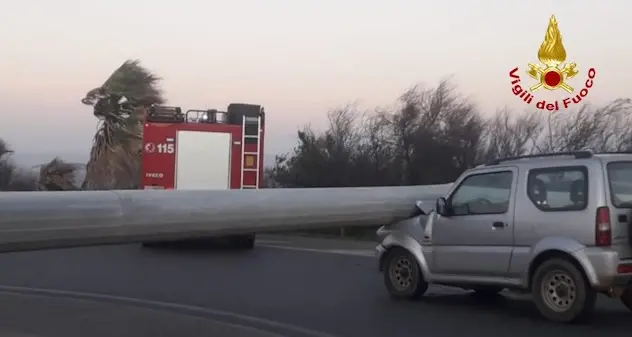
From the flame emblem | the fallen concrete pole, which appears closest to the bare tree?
the flame emblem

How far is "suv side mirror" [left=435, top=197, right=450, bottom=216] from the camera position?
11867 millimetres

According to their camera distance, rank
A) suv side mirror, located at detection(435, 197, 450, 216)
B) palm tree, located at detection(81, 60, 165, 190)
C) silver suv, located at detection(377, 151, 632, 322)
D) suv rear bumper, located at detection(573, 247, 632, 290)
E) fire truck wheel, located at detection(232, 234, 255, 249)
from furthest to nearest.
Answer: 1. palm tree, located at detection(81, 60, 165, 190)
2. fire truck wheel, located at detection(232, 234, 255, 249)
3. suv side mirror, located at detection(435, 197, 450, 216)
4. silver suv, located at detection(377, 151, 632, 322)
5. suv rear bumper, located at detection(573, 247, 632, 290)

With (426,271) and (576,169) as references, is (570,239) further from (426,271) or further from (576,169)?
(426,271)

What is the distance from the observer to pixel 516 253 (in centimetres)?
1088

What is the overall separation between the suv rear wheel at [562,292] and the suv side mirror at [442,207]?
1.61 metres

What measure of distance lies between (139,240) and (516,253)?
18.2 feet

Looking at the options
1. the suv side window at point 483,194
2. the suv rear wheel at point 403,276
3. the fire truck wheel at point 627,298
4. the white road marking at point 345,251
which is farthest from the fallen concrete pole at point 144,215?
the white road marking at point 345,251

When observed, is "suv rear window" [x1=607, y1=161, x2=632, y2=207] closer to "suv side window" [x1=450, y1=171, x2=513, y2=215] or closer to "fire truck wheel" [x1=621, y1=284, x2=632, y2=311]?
"fire truck wheel" [x1=621, y1=284, x2=632, y2=311]

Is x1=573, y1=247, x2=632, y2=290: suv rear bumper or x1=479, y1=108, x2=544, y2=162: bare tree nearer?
x1=573, y1=247, x2=632, y2=290: suv rear bumper

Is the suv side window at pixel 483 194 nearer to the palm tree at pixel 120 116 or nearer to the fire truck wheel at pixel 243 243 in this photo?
the fire truck wheel at pixel 243 243

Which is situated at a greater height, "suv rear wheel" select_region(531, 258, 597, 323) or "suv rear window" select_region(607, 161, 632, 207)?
"suv rear window" select_region(607, 161, 632, 207)

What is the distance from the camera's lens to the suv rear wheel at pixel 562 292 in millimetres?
10148

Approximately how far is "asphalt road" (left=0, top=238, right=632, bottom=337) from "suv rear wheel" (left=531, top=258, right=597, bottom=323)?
0.49 feet

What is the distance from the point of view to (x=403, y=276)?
12.5m
